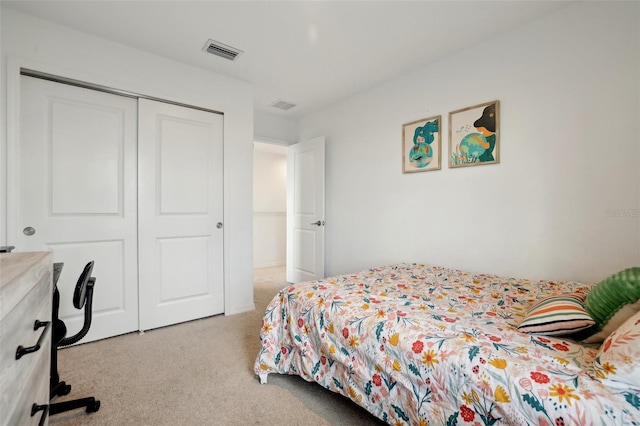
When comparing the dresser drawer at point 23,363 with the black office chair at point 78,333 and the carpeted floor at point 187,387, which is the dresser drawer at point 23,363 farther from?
the carpeted floor at point 187,387

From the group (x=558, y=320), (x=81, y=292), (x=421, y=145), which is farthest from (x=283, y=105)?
(x=558, y=320)

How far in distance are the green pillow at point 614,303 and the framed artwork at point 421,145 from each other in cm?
168

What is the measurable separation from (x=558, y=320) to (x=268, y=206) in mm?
4857

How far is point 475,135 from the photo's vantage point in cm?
242

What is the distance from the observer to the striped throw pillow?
1126 mm

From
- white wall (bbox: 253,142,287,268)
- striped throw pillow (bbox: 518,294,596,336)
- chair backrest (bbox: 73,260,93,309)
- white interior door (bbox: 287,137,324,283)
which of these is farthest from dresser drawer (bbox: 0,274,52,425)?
white wall (bbox: 253,142,287,268)

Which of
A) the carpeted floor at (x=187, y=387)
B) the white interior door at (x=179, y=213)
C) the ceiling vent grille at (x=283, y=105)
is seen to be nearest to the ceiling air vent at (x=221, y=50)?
the white interior door at (x=179, y=213)

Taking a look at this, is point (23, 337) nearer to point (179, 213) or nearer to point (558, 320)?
point (558, 320)

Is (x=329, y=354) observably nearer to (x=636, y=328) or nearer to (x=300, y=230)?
(x=636, y=328)

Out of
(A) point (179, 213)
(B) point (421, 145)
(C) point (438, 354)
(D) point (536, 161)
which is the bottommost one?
(C) point (438, 354)

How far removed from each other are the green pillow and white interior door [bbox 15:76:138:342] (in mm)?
3025

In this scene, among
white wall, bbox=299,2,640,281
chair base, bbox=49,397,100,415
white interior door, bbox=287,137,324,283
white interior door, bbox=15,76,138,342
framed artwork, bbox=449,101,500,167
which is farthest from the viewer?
white interior door, bbox=287,137,324,283

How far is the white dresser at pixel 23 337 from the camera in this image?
0.57m

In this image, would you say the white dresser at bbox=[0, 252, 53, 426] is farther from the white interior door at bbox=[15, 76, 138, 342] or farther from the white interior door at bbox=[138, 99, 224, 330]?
the white interior door at bbox=[138, 99, 224, 330]
